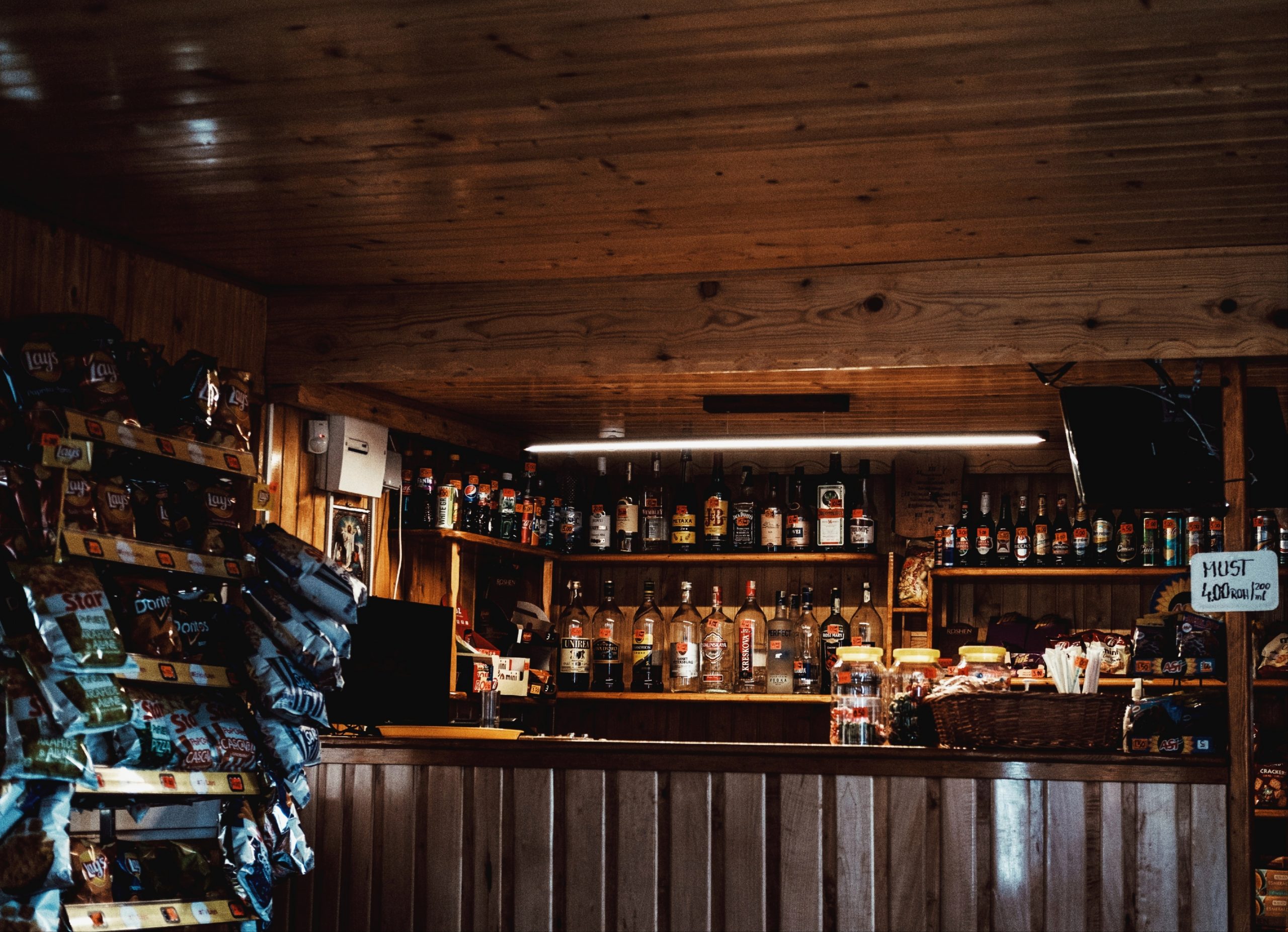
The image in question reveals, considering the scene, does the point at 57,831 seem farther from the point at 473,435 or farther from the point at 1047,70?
the point at 473,435

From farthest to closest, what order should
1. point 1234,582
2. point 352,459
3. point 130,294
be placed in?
point 352,459, point 130,294, point 1234,582

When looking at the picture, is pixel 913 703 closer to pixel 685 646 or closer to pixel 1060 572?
pixel 1060 572

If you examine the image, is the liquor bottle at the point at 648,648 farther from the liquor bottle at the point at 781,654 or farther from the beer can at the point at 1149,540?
the beer can at the point at 1149,540

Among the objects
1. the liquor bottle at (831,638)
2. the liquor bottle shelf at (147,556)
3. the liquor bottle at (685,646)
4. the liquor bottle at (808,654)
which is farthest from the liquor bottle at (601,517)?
the liquor bottle shelf at (147,556)

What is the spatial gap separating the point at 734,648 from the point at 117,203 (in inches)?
145

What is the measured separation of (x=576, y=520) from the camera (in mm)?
6688

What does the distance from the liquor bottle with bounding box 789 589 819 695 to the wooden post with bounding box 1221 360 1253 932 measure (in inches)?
99.7

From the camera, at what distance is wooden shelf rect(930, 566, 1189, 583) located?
237 inches

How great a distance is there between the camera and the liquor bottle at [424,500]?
5613mm

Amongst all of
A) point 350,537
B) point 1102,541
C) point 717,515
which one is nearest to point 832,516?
point 717,515

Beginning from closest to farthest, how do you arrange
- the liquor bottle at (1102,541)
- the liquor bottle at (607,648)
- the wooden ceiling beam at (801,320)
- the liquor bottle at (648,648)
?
the wooden ceiling beam at (801,320)
the liquor bottle at (1102,541)
the liquor bottle at (648,648)
the liquor bottle at (607,648)

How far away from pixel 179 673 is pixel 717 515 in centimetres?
339

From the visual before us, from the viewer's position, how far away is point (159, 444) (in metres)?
3.53

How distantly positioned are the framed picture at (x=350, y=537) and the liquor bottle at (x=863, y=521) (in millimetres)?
2237
